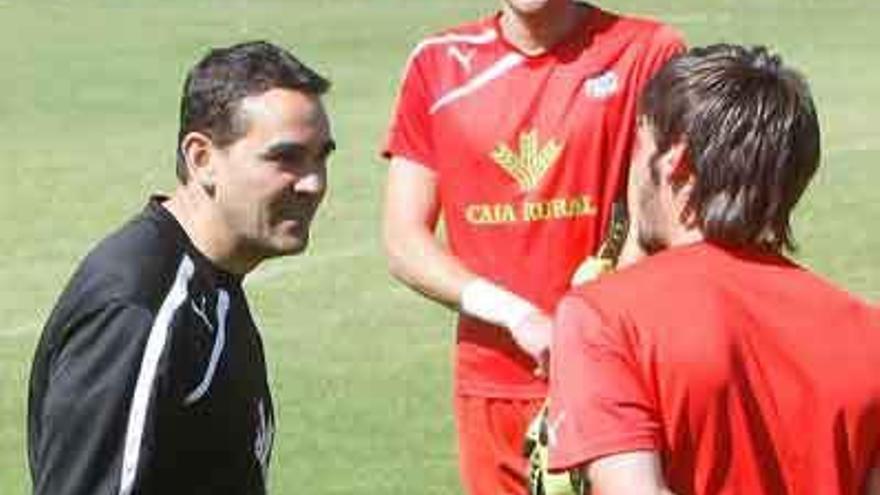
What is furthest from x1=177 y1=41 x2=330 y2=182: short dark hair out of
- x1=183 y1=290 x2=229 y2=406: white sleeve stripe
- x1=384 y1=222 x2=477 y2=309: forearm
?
x1=384 y1=222 x2=477 y2=309: forearm

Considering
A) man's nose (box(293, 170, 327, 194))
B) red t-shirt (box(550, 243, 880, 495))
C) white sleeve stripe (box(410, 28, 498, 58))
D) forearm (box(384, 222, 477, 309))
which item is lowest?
forearm (box(384, 222, 477, 309))

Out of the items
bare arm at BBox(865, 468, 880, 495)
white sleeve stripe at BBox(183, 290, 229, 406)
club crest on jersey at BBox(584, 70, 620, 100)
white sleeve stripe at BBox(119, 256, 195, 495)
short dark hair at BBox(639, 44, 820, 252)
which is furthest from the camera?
club crest on jersey at BBox(584, 70, 620, 100)

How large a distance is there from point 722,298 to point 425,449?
6.81m

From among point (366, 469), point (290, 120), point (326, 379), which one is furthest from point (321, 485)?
point (290, 120)

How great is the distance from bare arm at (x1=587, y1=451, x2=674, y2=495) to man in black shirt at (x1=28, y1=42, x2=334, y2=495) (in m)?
1.02

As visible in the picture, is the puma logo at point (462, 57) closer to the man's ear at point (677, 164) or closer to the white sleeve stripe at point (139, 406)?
the white sleeve stripe at point (139, 406)

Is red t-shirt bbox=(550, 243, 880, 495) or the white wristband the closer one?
red t-shirt bbox=(550, 243, 880, 495)

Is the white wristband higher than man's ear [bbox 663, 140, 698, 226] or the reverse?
the reverse

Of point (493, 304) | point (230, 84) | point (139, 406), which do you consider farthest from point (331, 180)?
point (139, 406)

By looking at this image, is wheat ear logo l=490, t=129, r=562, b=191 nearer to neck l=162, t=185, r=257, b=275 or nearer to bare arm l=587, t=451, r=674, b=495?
neck l=162, t=185, r=257, b=275

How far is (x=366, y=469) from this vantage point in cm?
1075

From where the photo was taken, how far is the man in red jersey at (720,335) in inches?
168

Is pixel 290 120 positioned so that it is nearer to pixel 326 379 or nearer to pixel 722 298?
pixel 722 298

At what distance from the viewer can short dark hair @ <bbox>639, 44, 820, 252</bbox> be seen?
14.2ft
